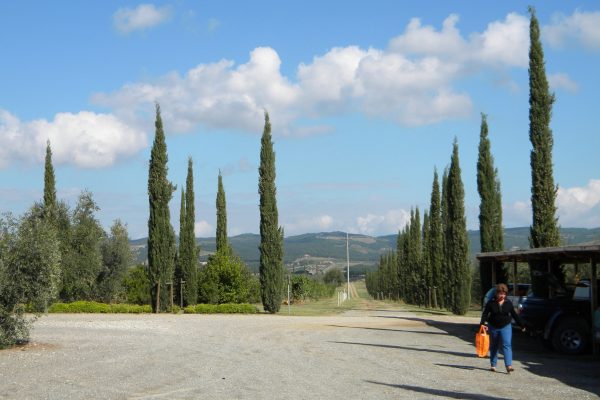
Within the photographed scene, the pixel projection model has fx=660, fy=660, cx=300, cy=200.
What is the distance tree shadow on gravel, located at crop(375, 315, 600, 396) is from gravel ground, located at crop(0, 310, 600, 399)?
0.07ft

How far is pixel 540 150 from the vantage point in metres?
26.7

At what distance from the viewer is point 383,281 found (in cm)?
8694

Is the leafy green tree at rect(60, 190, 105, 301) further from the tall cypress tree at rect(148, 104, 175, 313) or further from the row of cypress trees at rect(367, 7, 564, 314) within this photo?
the row of cypress trees at rect(367, 7, 564, 314)

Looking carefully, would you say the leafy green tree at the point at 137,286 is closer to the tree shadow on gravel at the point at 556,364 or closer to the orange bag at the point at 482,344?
the tree shadow on gravel at the point at 556,364

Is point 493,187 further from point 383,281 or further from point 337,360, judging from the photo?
point 383,281

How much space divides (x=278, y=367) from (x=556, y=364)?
20.5ft

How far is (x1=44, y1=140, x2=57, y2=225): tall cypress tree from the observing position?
39.7 meters

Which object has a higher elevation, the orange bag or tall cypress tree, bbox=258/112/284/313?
tall cypress tree, bbox=258/112/284/313

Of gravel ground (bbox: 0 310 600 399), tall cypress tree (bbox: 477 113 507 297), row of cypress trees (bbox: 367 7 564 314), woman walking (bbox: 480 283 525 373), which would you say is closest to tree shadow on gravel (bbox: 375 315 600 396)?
gravel ground (bbox: 0 310 600 399)

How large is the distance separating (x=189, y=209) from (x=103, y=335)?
24866 mm

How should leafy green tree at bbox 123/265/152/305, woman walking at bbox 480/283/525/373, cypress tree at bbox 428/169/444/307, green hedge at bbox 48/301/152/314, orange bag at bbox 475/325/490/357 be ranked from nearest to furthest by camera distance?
woman walking at bbox 480/283/525/373
orange bag at bbox 475/325/490/357
green hedge at bbox 48/301/152/314
leafy green tree at bbox 123/265/152/305
cypress tree at bbox 428/169/444/307

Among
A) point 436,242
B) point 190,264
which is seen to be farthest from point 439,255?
point 190,264

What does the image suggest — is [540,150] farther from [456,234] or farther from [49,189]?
[49,189]

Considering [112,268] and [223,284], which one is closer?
[223,284]
